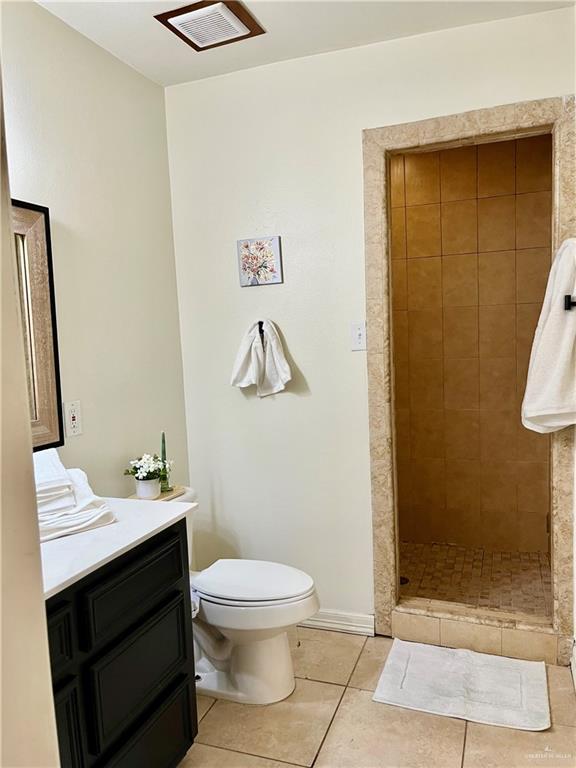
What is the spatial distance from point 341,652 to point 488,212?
241 centimetres

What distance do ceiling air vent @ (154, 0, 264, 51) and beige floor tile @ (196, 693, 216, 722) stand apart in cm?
252

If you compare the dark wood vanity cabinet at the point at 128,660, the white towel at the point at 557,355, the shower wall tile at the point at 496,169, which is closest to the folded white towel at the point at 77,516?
the dark wood vanity cabinet at the point at 128,660

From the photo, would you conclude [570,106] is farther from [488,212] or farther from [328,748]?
[328,748]

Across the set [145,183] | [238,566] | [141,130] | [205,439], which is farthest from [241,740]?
[141,130]

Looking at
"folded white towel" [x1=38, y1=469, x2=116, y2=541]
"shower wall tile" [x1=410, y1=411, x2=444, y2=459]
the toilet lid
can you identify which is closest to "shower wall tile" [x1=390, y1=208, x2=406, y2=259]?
"shower wall tile" [x1=410, y1=411, x2=444, y2=459]

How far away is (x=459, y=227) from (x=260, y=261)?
4.38ft

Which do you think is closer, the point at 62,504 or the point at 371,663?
the point at 62,504

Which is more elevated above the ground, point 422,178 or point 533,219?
point 422,178

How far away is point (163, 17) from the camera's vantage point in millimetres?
2098

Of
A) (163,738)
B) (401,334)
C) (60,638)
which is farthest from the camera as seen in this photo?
(401,334)

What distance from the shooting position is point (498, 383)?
3322 mm

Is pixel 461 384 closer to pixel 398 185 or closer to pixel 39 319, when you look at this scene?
pixel 398 185

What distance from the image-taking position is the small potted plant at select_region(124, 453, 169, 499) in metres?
2.30

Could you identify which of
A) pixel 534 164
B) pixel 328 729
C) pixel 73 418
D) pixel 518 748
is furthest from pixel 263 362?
pixel 534 164
